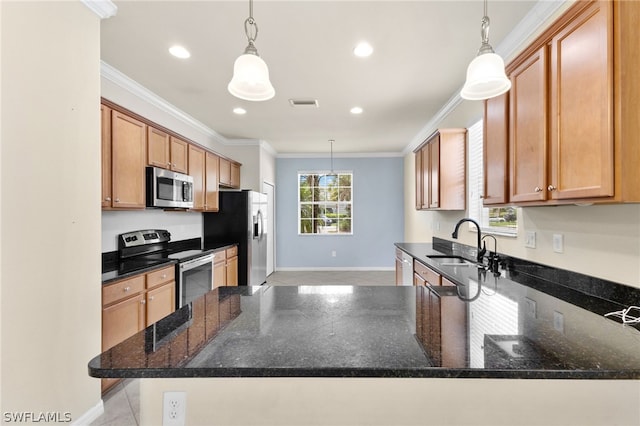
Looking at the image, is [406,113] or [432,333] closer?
[432,333]

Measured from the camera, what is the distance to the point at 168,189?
10.6 feet

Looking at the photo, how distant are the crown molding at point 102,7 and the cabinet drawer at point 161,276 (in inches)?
76.3

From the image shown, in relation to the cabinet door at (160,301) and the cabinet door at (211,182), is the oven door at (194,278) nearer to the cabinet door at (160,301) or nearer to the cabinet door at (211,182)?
the cabinet door at (160,301)

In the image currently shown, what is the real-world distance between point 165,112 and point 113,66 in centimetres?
106

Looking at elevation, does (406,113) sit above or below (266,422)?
above

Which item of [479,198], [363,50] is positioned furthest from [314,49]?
[479,198]

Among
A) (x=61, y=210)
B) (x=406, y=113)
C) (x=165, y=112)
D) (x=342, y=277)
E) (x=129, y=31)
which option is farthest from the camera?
(x=342, y=277)

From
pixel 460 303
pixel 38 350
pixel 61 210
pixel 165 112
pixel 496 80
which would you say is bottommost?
pixel 38 350

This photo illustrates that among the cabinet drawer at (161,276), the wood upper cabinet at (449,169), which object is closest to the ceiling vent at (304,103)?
the wood upper cabinet at (449,169)

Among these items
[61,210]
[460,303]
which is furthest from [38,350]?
[460,303]

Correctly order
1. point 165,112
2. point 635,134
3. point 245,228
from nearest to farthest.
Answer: point 635,134 → point 165,112 → point 245,228

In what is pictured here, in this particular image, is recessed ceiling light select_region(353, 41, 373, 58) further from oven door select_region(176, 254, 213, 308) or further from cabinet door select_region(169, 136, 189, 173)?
oven door select_region(176, 254, 213, 308)

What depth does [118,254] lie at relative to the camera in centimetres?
299

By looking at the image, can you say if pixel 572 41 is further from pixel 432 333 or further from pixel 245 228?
pixel 245 228
